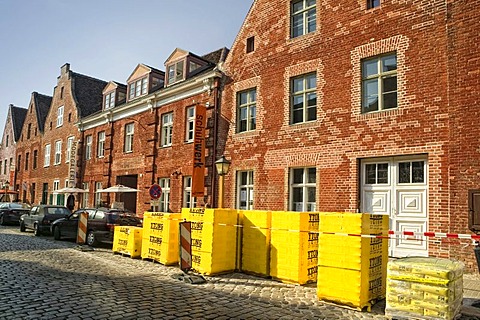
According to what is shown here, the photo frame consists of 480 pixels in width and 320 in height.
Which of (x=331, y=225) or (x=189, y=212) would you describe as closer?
(x=331, y=225)

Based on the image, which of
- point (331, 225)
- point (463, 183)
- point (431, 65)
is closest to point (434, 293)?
point (331, 225)

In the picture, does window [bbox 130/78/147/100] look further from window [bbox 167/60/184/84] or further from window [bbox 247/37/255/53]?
window [bbox 247/37/255/53]

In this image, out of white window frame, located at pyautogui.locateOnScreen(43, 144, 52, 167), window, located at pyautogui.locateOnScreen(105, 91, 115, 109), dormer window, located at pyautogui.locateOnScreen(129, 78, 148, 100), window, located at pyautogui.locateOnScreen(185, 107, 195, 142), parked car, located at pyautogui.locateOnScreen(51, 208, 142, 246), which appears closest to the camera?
parked car, located at pyautogui.locateOnScreen(51, 208, 142, 246)

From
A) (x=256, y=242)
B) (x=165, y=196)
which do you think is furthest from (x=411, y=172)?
(x=165, y=196)

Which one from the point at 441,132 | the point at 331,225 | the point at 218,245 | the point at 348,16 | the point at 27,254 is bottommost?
the point at 27,254

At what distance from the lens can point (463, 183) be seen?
9609 millimetres

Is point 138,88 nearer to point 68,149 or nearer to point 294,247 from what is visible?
point 68,149

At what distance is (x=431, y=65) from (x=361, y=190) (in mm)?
4109

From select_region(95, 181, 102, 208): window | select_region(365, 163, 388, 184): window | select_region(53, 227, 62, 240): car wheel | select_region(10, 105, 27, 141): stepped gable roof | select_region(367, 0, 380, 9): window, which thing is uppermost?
select_region(10, 105, 27, 141): stepped gable roof

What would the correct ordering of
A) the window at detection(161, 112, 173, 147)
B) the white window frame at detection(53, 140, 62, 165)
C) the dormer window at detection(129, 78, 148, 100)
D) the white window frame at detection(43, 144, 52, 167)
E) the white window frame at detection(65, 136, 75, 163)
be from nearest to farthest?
the window at detection(161, 112, 173, 147), the dormer window at detection(129, 78, 148, 100), the white window frame at detection(65, 136, 75, 163), the white window frame at detection(53, 140, 62, 165), the white window frame at detection(43, 144, 52, 167)

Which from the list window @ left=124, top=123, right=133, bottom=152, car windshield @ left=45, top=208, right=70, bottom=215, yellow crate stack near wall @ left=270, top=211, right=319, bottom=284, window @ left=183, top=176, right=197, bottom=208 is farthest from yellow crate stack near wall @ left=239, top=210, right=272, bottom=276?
window @ left=124, top=123, right=133, bottom=152

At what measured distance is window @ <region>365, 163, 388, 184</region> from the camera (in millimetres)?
11531

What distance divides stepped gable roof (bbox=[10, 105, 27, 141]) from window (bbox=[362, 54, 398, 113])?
4277 centimetres

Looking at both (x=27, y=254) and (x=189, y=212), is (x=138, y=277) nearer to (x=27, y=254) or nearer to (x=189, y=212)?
(x=189, y=212)
